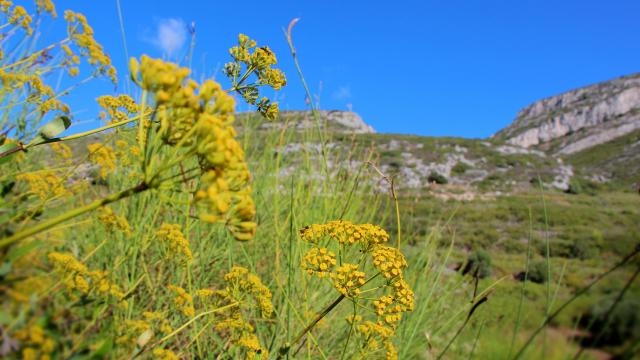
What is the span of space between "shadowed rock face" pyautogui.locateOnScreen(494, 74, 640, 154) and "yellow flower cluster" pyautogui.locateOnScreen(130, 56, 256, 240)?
68.0m

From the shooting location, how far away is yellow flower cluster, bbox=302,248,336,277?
1.19 metres

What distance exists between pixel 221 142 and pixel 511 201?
33.6 meters

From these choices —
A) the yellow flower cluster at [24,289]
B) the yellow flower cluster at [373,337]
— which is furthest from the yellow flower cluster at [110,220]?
the yellow flower cluster at [373,337]

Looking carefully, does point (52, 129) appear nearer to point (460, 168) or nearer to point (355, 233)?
point (355, 233)

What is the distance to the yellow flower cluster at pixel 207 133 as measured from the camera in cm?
61

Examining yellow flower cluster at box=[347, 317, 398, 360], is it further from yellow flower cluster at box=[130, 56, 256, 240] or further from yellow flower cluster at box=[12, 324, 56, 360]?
yellow flower cluster at box=[12, 324, 56, 360]

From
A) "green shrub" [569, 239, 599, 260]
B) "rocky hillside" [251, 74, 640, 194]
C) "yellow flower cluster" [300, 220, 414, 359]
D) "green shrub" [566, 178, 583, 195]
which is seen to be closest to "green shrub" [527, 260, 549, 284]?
"green shrub" [569, 239, 599, 260]

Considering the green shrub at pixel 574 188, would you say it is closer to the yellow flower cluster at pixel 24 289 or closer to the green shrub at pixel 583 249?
the green shrub at pixel 583 249

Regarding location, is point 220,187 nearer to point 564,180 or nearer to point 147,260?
point 147,260

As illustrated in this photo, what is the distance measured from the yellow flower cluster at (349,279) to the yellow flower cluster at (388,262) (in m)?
0.07

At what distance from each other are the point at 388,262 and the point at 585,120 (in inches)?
3096

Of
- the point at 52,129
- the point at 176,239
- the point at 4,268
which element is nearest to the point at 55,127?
the point at 52,129

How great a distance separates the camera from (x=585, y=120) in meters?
65.9

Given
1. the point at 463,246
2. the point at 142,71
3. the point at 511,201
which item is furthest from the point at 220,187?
the point at 511,201
